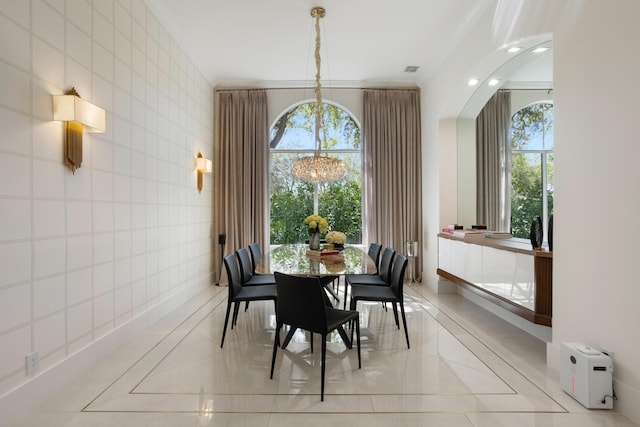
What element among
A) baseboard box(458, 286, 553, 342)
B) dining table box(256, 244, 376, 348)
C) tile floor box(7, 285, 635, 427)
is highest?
dining table box(256, 244, 376, 348)

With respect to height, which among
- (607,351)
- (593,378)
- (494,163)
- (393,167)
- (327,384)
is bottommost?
(327,384)

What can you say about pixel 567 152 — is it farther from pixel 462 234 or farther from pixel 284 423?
pixel 284 423

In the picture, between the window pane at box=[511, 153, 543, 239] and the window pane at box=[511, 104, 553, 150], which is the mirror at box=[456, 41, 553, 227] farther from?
the window pane at box=[511, 153, 543, 239]

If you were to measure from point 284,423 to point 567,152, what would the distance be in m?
2.50

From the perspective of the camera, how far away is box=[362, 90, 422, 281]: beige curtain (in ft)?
18.1

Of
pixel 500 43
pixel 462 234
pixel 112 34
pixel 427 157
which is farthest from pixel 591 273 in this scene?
pixel 112 34

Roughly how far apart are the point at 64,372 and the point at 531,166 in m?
4.34

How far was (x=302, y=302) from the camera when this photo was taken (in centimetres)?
224

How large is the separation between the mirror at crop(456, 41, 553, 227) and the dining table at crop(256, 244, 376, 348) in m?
1.95

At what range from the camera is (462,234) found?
413 centimetres

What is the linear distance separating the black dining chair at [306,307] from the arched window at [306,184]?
11.2 ft

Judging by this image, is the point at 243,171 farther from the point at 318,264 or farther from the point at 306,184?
the point at 318,264

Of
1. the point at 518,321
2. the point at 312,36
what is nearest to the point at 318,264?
the point at 518,321

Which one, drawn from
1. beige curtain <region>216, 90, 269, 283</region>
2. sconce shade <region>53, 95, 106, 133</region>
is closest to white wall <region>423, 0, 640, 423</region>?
sconce shade <region>53, 95, 106, 133</region>
